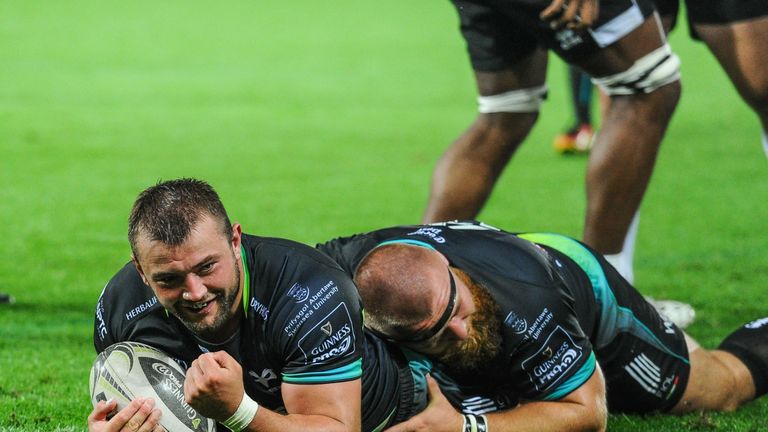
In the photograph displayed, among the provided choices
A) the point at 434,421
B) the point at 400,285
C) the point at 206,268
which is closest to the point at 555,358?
the point at 434,421

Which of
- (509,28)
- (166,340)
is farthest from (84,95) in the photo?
(166,340)

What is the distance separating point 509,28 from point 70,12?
1896cm

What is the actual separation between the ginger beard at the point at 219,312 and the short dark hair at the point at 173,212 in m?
0.15

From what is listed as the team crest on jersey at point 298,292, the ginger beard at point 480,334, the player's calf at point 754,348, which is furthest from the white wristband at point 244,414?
the player's calf at point 754,348

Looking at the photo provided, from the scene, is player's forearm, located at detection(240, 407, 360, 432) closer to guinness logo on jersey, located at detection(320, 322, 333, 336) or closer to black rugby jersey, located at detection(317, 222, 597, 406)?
guinness logo on jersey, located at detection(320, 322, 333, 336)

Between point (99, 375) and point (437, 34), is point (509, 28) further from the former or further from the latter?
point (437, 34)

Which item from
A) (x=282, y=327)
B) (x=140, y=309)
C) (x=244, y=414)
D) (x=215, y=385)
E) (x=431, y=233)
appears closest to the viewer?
(x=215, y=385)

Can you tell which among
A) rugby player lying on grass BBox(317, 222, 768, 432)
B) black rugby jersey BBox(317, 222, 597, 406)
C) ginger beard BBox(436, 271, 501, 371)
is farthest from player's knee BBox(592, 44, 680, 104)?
ginger beard BBox(436, 271, 501, 371)

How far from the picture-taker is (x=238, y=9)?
25406 mm

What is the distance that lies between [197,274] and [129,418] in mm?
465

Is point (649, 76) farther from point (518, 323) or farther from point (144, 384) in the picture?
point (144, 384)

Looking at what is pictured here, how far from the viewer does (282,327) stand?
12.3ft

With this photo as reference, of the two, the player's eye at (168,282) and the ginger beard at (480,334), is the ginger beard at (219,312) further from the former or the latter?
the ginger beard at (480,334)

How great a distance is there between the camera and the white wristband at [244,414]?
11.5 feet
